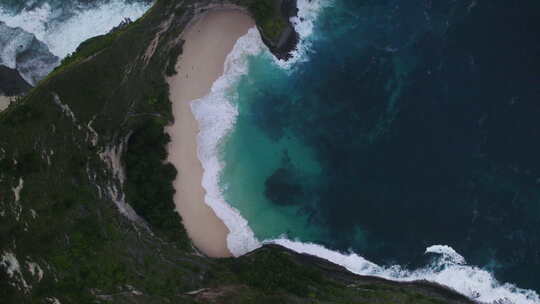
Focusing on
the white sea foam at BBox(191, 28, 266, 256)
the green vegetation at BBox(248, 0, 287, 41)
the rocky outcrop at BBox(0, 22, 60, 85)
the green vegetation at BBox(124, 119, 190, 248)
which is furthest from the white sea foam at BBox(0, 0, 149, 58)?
the green vegetation at BBox(124, 119, 190, 248)

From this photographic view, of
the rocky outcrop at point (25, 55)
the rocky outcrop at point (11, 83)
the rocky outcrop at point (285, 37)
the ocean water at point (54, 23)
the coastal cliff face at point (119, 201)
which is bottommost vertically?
the coastal cliff face at point (119, 201)

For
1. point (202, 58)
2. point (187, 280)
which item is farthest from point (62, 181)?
point (202, 58)

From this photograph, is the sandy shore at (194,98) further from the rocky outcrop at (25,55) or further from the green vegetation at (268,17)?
the rocky outcrop at (25,55)

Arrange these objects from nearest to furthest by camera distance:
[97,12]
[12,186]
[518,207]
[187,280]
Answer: [12,186] < [187,280] < [518,207] < [97,12]

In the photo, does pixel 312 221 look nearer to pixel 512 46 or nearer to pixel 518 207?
pixel 518 207

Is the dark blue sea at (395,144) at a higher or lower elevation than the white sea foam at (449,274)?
higher

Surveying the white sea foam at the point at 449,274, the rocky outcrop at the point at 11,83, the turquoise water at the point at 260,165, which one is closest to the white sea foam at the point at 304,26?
the turquoise water at the point at 260,165

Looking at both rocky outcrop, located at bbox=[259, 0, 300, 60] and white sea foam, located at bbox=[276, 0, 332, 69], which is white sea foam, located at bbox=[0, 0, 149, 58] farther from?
white sea foam, located at bbox=[276, 0, 332, 69]
